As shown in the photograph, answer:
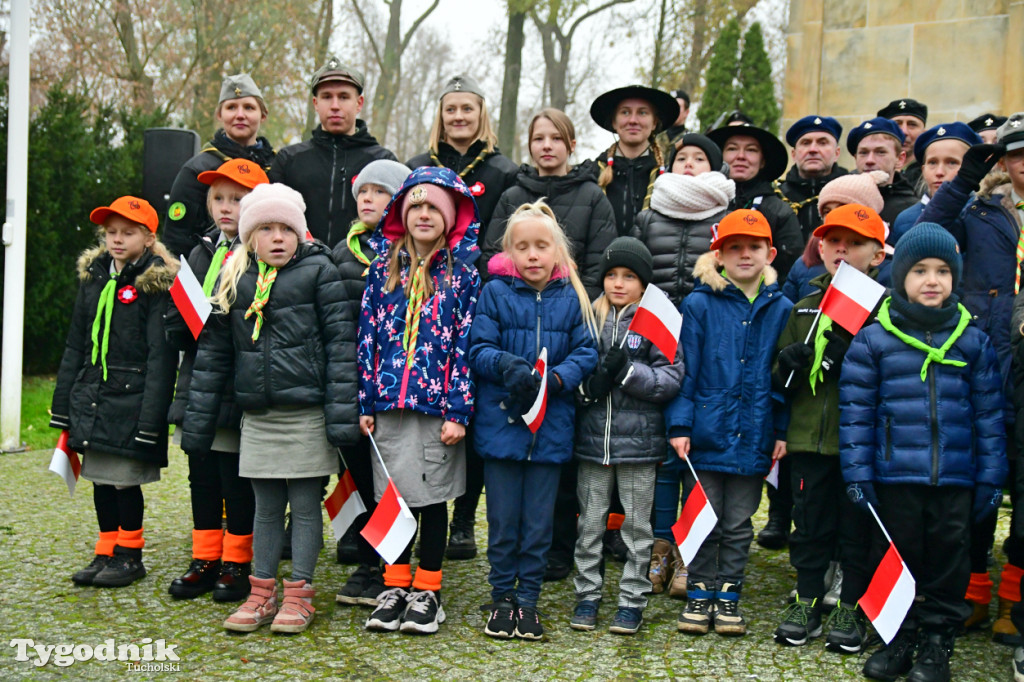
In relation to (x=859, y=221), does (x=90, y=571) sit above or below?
below

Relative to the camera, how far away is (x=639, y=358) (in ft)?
14.8

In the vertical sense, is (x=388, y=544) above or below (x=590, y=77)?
below

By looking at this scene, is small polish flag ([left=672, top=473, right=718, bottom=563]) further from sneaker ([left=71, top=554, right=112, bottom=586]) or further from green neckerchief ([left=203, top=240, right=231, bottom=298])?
sneaker ([left=71, top=554, right=112, bottom=586])

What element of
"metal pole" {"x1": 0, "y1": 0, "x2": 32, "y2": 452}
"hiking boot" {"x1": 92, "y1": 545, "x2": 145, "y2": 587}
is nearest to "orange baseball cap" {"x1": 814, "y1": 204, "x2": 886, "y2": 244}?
"hiking boot" {"x1": 92, "y1": 545, "x2": 145, "y2": 587}

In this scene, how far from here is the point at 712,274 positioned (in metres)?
4.55

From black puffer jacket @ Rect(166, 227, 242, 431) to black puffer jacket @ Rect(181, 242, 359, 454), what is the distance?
0.25 ft

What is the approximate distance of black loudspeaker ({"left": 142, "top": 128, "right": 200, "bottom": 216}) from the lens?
30.5 feet

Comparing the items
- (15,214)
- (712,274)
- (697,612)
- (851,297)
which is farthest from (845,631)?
(15,214)

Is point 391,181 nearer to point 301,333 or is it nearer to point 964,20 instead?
point 301,333

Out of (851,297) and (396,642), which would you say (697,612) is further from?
(851,297)

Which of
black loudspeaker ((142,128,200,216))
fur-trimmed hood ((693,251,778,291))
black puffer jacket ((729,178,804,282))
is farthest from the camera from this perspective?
black loudspeaker ((142,128,200,216))

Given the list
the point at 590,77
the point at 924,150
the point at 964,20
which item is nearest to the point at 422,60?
the point at 590,77

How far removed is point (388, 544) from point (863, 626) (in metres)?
2.13

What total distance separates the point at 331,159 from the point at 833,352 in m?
3.04
